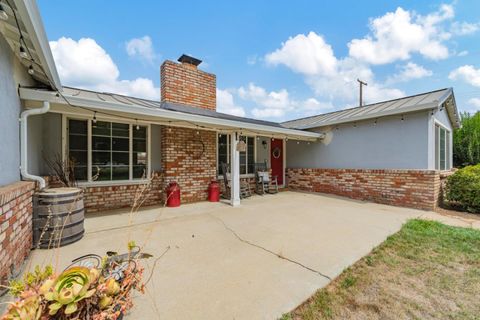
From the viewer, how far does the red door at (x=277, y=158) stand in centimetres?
945

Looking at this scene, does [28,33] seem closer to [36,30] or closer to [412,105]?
[36,30]

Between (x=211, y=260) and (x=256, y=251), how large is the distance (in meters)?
0.69

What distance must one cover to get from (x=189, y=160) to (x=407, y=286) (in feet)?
18.3

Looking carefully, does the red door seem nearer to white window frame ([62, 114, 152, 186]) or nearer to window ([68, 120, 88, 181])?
white window frame ([62, 114, 152, 186])

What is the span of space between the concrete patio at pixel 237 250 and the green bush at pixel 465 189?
1543 mm

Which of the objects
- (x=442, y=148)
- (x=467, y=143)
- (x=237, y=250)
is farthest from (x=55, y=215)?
(x=467, y=143)

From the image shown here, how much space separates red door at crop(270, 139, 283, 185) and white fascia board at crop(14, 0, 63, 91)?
7666mm

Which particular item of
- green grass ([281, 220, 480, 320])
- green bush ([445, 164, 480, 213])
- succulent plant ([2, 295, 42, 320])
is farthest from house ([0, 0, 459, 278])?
green grass ([281, 220, 480, 320])

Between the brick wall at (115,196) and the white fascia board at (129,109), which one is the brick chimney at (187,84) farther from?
the brick wall at (115,196)

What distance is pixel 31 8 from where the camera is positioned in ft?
6.15

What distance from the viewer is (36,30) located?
2111mm

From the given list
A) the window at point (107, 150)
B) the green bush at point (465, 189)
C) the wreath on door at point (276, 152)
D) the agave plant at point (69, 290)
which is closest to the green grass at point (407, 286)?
the agave plant at point (69, 290)

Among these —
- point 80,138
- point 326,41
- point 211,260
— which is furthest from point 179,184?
point 326,41

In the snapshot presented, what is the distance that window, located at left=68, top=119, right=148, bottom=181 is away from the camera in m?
5.15
